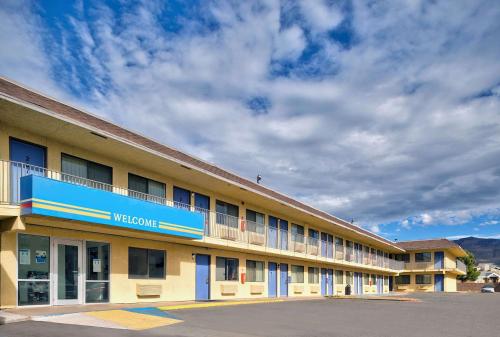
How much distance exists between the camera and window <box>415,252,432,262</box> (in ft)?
205

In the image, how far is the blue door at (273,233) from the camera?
29.1 metres

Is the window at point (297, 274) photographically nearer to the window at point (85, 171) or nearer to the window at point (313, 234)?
the window at point (313, 234)

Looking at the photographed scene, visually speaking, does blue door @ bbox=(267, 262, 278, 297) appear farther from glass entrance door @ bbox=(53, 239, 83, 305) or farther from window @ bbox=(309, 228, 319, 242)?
glass entrance door @ bbox=(53, 239, 83, 305)

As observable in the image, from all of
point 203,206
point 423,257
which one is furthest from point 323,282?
point 423,257

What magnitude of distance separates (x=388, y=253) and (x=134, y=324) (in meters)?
55.4

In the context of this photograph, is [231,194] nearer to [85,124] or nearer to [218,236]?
[218,236]

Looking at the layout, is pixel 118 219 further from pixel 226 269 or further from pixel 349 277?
pixel 349 277

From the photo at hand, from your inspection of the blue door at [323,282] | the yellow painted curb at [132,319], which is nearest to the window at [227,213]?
the yellow painted curb at [132,319]

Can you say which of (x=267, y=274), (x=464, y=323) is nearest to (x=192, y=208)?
(x=267, y=274)

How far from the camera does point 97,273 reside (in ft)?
56.8

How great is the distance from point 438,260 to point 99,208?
2219 inches

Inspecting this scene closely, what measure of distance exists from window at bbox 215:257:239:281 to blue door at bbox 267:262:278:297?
4.19m

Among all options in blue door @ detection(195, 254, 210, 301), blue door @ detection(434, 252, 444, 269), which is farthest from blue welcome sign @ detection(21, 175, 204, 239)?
blue door @ detection(434, 252, 444, 269)

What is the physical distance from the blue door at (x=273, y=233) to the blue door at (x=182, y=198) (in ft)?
25.7
